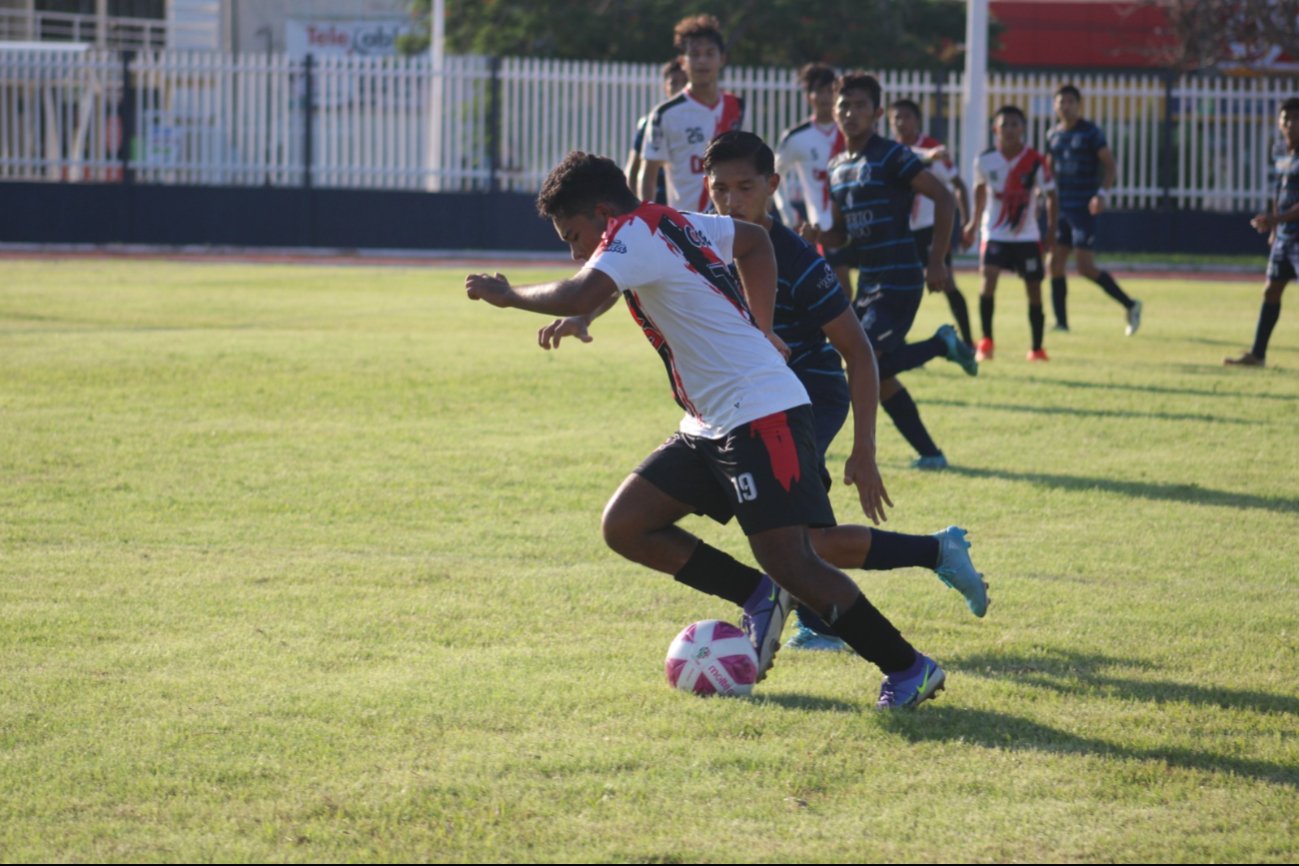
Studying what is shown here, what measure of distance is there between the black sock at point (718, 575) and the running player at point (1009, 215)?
27.1 ft

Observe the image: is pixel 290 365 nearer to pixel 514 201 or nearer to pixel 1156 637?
pixel 1156 637

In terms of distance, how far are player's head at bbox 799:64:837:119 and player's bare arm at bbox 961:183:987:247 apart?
1601 mm

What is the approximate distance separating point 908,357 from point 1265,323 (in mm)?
5109

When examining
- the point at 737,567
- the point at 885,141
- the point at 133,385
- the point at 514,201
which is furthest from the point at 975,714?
the point at 514,201

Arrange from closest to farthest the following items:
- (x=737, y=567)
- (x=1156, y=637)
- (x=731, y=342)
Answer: (x=731, y=342) < (x=737, y=567) < (x=1156, y=637)

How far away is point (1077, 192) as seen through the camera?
599 inches

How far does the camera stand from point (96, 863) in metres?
3.44

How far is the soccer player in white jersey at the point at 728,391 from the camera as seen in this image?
14.1 ft

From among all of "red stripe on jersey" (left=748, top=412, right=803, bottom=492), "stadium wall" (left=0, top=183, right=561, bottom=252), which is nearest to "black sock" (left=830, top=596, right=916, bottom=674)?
"red stripe on jersey" (left=748, top=412, right=803, bottom=492)

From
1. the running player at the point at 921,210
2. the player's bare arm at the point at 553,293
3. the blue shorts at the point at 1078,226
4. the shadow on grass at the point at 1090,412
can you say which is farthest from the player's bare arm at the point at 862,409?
the blue shorts at the point at 1078,226

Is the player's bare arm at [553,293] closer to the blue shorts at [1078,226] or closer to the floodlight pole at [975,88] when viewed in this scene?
the blue shorts at [1078,226]

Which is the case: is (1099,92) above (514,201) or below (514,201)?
above

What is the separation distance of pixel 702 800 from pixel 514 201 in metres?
23.6

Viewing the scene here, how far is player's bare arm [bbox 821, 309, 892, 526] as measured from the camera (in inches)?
183
